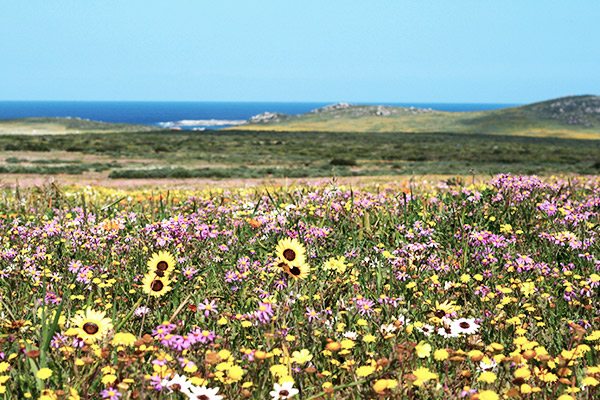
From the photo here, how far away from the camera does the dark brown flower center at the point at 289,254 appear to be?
9.93ft

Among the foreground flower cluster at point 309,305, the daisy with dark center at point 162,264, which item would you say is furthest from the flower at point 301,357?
the daisy with dark center at point 162,264

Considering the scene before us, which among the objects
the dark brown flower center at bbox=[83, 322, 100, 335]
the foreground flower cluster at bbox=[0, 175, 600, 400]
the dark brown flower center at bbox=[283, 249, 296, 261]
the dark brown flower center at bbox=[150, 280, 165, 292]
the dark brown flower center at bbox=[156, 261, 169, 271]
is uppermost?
the dark brown flower center at bbox=[283, 249, 296, 261]

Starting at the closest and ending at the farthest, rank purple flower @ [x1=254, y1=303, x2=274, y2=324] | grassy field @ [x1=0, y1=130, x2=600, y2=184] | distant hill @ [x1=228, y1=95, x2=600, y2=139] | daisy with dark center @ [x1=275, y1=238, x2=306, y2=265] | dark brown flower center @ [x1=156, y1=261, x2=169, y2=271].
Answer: purple flower @ [x1=254, y1=303, x2=274, y2=324]
daisy with dark center @ [x1=275, y1=238, x2=306, y2=265]
dark brown flower center @ [x1=156, y1=261, x2=169, y2=271]
grassy field @ [x1=0, y1=130, x2=600, y2=184]
distant hill @ [x1=228, y1=95, x2=600, y2=139]

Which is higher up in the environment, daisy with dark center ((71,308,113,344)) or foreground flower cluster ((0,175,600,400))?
daisy with dark center ((71,308,113,344))

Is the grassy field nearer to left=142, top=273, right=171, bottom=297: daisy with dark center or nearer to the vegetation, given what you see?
the vegetation

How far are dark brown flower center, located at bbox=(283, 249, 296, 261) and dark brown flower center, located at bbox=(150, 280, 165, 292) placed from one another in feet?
2.46

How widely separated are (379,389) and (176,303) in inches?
70.1

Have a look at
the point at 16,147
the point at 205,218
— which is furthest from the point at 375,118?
the point at 205,218

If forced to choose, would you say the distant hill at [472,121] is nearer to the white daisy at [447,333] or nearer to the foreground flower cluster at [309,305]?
the foreground flower cluster at [309,305]

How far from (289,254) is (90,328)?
3.90ft

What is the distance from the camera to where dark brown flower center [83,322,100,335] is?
2.41 metres

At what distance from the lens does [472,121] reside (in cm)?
12106

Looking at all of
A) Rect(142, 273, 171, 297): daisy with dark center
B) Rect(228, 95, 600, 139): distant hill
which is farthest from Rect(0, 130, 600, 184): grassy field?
Rect(228, 95, 600, 139): distant hill

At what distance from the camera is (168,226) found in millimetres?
4156
